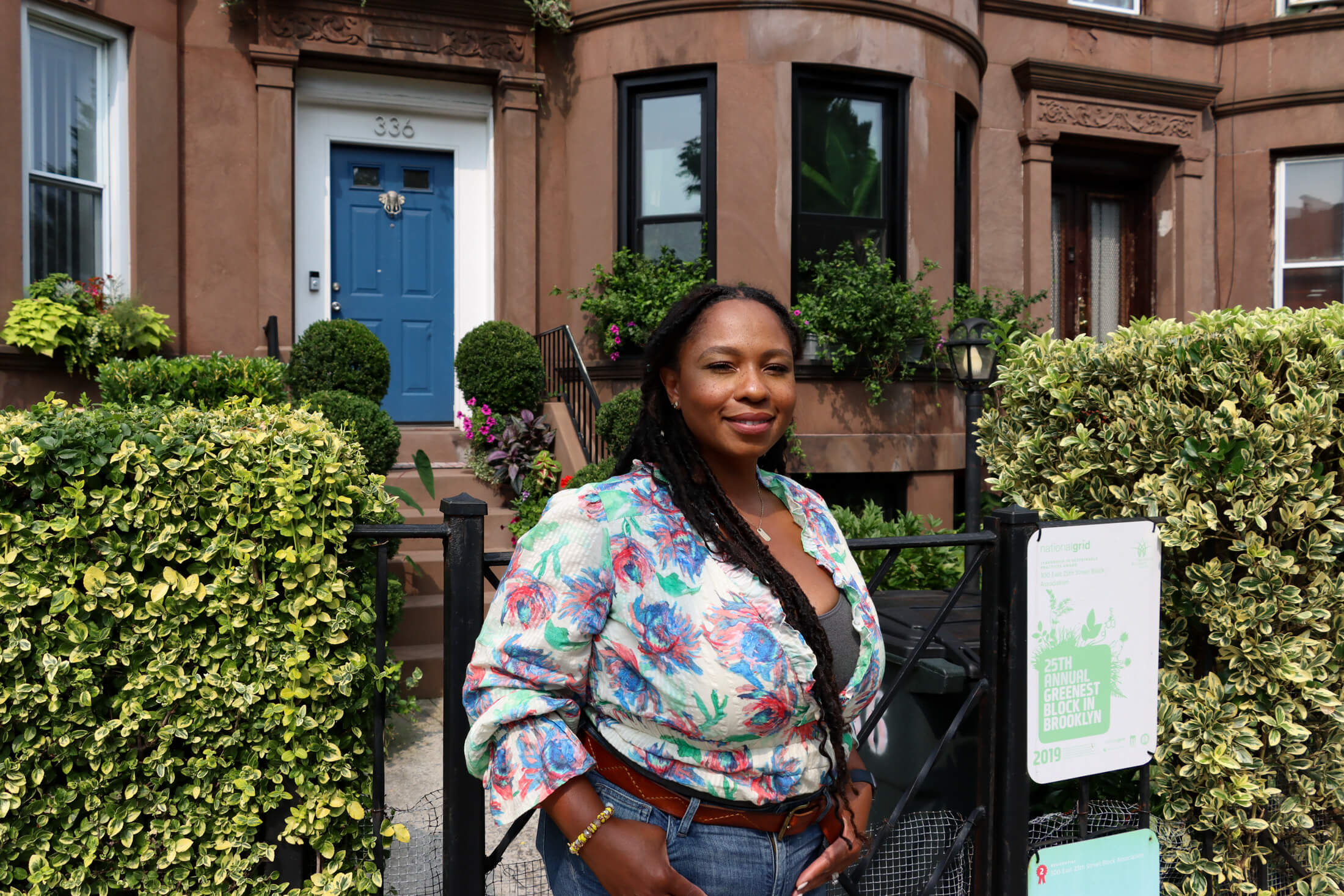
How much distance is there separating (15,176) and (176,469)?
6312 mm

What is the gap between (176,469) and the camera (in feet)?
7.46

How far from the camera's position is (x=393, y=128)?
8.85 meters

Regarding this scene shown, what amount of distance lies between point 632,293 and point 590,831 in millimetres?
7036

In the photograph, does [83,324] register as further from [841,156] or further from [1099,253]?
[1099,253]

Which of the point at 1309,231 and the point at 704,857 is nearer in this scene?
the point at 704,857

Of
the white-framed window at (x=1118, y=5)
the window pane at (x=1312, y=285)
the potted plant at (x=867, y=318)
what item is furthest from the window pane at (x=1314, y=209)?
the potted plant at (x=867, y=318)

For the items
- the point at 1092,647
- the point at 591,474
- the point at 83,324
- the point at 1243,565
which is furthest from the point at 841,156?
the point at 1092,647

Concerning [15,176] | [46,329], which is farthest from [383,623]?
[15,176]

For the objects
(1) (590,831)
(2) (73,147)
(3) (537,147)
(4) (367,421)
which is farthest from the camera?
(3) (537,147)

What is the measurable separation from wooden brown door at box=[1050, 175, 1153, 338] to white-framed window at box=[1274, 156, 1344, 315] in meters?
1.35

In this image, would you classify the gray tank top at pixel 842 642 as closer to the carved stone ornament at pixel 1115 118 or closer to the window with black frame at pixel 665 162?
the window with black frame at pixel 665 162

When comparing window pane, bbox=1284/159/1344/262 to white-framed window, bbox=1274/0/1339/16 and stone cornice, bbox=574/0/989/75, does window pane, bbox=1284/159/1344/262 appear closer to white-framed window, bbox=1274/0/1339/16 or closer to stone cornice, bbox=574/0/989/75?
white-framed window, bbox=1274/0/1339/16

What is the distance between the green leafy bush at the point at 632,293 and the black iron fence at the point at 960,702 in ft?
16.9

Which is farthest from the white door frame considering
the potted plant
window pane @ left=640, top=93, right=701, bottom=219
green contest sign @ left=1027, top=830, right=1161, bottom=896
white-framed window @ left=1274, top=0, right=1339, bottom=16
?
white-framed window @ left=1274, top=0, right=1339, bottom=16
